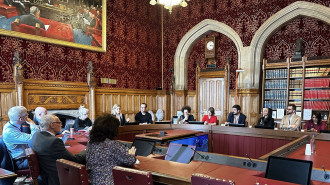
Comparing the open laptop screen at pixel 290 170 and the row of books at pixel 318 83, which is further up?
the row of books at pixel 318 83

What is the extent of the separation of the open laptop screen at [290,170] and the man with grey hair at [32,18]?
623 centimetres

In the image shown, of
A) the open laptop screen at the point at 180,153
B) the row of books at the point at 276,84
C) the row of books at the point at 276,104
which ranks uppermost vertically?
the row of books at the point at 276,84

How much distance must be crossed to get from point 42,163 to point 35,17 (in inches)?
191

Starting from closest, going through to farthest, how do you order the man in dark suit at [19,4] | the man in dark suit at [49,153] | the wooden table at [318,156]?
the man in dark suit at [49,153], the wooden table at [318,156], the man in dark suit at [19,4]

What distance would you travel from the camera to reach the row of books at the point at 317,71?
6.84m

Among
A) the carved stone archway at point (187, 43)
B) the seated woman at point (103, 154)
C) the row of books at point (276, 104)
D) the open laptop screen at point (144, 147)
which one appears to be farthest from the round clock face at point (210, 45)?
the seated woman at point (103, 154)

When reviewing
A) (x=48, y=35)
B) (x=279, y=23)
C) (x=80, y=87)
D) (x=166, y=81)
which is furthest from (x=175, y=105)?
(x=48, y=35)

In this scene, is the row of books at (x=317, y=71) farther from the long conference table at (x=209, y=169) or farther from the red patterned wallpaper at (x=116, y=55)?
the red patterned wallpaper at (x=116, y=55)

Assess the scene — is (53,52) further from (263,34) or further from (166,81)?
(263,34)

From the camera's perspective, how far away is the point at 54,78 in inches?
265

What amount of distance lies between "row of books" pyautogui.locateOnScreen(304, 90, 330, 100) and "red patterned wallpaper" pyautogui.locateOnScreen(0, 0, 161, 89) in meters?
5.36

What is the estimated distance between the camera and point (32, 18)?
6090mm

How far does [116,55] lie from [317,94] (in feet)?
20.8

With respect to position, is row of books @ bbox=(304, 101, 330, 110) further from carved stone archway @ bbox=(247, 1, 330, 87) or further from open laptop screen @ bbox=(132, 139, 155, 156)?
open laptop screen @ bbox=(132, 139, 155, 156)
